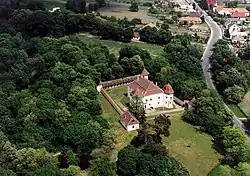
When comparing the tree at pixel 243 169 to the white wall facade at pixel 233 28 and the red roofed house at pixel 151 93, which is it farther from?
the white wall facade at pixel 233 28

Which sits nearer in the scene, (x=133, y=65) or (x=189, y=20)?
(x=133, y=65)

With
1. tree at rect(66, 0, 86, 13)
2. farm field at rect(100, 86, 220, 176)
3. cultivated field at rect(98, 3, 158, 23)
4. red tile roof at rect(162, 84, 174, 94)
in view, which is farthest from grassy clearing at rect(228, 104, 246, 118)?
tree at rect(66, 0, 86, 13)

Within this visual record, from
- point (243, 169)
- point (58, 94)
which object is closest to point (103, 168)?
point (243, 169)

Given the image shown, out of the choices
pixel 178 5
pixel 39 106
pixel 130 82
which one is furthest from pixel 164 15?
pixel 39 106

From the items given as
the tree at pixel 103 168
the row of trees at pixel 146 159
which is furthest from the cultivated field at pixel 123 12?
the tree at pixel 103 168

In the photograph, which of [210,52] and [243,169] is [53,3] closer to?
[210,52]

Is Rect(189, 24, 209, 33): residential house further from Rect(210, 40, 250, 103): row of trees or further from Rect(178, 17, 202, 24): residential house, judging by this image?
Rect(210, 40, 250, 103): row of trees
